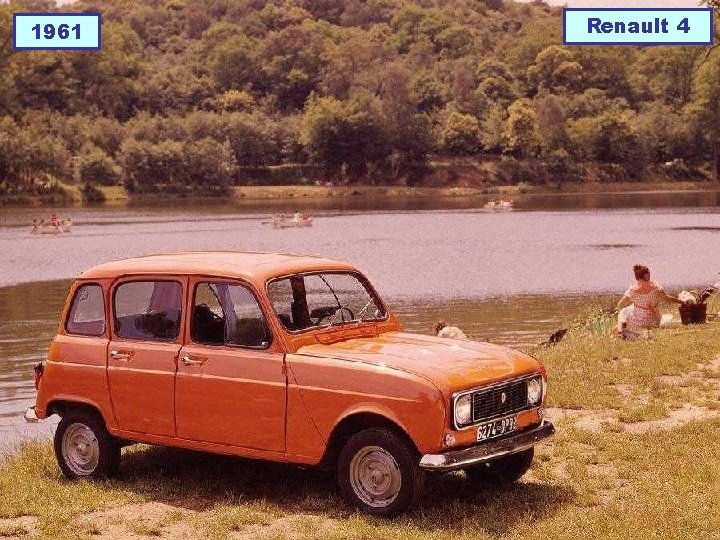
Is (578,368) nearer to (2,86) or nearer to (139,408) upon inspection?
(139,408)

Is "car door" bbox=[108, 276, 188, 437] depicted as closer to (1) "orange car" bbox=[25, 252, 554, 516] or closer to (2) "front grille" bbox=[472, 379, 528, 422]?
(1) "orange car" bbox=[25, 252, 554, 516]

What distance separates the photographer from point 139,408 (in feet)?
34.6

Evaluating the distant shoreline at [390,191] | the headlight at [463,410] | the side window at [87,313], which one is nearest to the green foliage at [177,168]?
the distant shoreline at [390,191]

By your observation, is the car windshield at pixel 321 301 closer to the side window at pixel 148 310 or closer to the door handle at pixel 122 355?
the side window at pixel 148 310

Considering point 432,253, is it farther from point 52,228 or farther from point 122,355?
point 122,355

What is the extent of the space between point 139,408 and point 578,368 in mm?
8284

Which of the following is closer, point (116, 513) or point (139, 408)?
point (116, 513)

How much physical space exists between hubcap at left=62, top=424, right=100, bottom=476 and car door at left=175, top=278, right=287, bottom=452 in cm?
130

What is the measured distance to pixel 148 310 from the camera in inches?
426

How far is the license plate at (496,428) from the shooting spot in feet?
30.4

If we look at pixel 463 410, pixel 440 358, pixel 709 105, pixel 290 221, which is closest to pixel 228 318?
pixel 440 358

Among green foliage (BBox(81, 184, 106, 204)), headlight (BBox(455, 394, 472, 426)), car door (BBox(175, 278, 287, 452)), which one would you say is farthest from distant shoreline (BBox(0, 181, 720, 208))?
headlight (BBox(455, 394, 472, 426))

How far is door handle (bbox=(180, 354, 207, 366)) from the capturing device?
10.1m

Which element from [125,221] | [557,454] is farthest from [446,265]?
[125,221]
